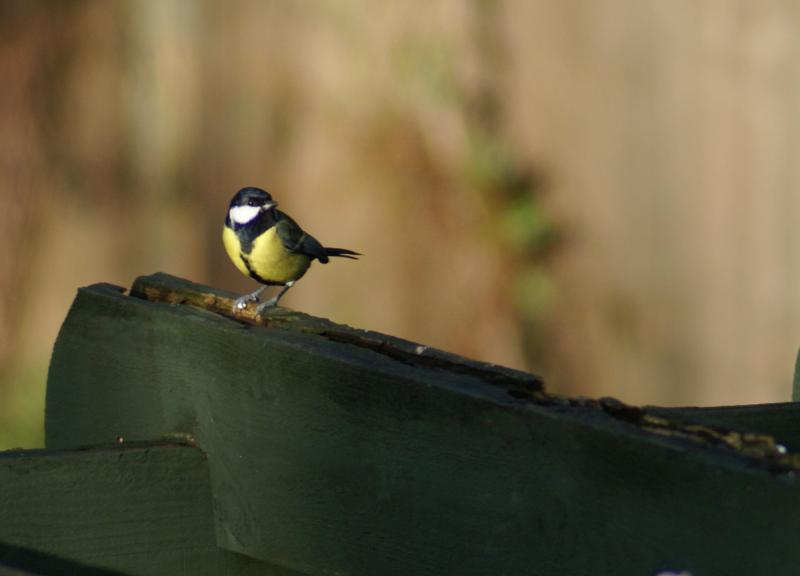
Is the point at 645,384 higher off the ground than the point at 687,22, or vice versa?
the point at 687,22

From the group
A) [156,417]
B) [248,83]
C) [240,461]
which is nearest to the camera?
[240,461]

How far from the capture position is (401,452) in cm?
134

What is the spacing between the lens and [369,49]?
5609 millimetres

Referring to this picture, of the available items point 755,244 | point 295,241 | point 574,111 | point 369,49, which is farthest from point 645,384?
point 295,241

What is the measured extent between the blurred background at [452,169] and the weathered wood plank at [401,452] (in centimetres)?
349

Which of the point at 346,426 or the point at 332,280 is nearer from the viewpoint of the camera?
the point at 346,426

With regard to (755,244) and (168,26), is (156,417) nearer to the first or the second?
(755,244)

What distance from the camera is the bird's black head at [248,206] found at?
10.6 feet

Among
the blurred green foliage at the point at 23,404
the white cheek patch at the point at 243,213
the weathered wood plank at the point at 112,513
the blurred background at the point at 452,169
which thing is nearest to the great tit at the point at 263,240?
the white cheek patch at the point at 243,213

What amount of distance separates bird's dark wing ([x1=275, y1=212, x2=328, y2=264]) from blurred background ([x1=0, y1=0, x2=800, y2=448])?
2.02 metres

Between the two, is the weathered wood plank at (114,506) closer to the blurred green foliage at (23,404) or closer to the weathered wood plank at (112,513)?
the weathered wood plank at (112,513)

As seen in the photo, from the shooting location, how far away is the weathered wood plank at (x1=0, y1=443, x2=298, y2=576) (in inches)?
55.0

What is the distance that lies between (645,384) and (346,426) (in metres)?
3.82

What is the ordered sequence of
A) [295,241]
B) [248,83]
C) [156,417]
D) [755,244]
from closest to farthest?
[156,417], [295,241], [755,244], [248,83]
